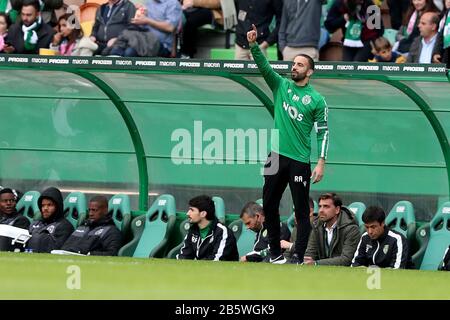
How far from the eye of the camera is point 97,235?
46.7 ft

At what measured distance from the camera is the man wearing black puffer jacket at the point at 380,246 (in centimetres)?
1239

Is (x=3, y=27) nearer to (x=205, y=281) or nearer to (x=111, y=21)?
(x=111, y=21)

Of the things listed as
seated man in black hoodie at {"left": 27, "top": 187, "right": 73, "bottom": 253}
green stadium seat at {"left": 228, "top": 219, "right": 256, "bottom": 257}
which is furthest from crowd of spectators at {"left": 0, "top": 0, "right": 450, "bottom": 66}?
seated man in black hoodie at {"left": 27, "top": 187, "right": 73, "bottom": 253}

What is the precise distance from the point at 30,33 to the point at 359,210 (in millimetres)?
5721

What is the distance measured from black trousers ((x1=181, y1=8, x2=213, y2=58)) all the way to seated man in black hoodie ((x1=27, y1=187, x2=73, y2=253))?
13.5 feet

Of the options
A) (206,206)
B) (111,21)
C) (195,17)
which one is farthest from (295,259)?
(195,17)

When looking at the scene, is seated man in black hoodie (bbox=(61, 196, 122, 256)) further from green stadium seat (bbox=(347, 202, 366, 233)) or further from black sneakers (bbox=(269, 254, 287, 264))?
black sneakers (bbox=(269, 254, 287, 264))

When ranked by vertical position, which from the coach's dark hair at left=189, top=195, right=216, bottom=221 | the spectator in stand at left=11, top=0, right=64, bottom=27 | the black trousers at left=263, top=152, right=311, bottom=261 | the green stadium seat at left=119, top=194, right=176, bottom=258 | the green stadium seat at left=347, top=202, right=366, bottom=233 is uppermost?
the spectator in stand at left=11, top=0, right=64, bottom=27

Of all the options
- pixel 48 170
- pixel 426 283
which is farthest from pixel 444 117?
pixel 48 170

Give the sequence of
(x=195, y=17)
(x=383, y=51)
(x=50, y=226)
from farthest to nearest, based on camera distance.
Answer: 1. (x=195, y=17)
2. (x=383, y=51)
3. (x=50, y=226)

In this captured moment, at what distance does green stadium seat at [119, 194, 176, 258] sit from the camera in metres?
14.4

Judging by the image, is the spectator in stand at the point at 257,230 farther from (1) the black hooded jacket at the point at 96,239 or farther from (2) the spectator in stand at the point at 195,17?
(2) the spectator in stand at the point at 195,17

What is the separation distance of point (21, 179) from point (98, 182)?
95 centimetres
